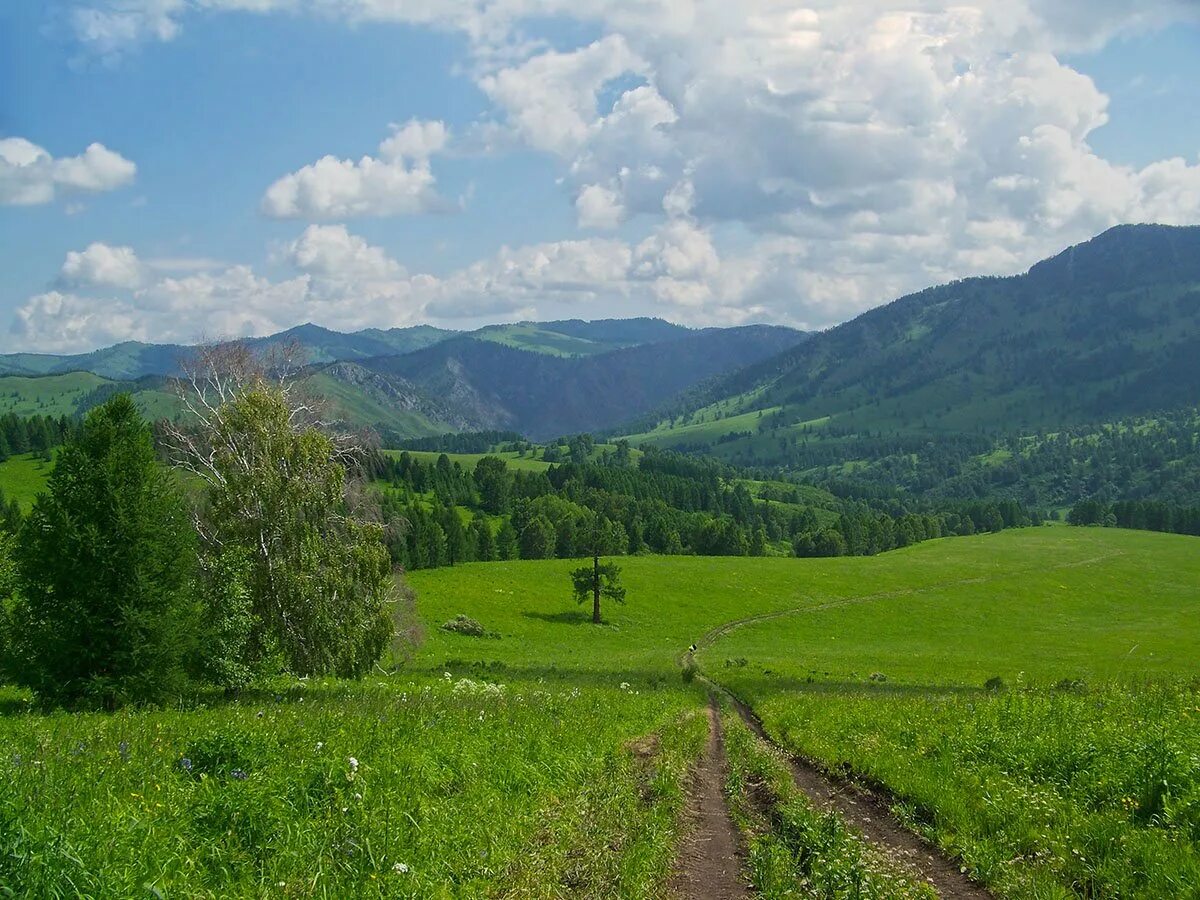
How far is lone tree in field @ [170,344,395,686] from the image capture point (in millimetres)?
31359

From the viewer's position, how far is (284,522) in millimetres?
31969

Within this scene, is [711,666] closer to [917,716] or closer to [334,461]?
[334,461]

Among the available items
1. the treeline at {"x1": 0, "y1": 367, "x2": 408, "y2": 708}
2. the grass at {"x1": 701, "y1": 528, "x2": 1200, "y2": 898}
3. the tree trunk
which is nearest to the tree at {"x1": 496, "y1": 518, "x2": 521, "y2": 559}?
the tree trunk

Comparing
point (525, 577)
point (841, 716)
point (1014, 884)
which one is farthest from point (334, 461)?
point (525, 577)

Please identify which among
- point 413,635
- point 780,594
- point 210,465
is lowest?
point 780,594

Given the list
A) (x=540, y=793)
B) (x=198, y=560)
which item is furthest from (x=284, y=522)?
(x=540, y=793)

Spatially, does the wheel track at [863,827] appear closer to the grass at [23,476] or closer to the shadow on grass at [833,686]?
the shadow on grass at [833,686]

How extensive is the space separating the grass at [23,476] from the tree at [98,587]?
16174cm

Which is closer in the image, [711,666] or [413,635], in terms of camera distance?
[413,635]

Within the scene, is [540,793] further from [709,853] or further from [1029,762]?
[1029,762]

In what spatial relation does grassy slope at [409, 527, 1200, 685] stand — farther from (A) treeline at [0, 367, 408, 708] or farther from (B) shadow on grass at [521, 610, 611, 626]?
(A) treeline at [0, 367, 408, 708]

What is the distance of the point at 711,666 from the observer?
195 ft

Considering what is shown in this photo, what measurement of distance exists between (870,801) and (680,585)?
95534 mm

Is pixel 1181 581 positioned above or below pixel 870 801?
below
